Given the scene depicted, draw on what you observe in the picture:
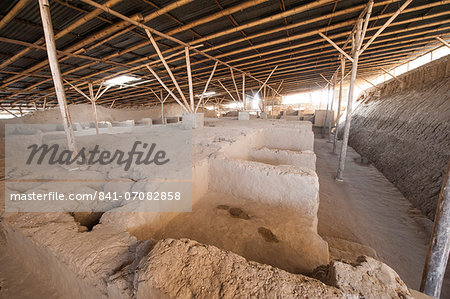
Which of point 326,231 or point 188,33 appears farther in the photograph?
point 188,33

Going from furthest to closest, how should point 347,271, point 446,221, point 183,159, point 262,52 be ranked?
point 262,52 < point 183,159 < point 446,221 < point 347,271

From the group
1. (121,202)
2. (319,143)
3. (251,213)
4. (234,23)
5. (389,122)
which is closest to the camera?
(121,202)

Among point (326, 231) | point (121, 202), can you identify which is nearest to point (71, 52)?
point (121, 202)

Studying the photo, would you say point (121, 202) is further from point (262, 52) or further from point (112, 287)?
point (262, 52)

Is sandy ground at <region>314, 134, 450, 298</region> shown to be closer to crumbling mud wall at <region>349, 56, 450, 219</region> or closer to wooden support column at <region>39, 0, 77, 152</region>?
crumbling mud wall at <region>349, 56, 450, 219</region>

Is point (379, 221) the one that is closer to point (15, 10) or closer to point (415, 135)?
point (415, 135)

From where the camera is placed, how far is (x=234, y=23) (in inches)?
199

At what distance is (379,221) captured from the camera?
408cm

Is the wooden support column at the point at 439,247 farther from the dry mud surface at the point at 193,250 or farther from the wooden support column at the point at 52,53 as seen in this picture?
the wooden support column at the point at 52,53

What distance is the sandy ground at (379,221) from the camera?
3080mm

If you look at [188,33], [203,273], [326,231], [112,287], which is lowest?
[326,231]

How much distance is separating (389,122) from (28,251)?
12.5m

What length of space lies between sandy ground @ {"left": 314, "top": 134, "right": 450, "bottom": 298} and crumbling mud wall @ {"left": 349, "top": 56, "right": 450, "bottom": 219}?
41 centimetres

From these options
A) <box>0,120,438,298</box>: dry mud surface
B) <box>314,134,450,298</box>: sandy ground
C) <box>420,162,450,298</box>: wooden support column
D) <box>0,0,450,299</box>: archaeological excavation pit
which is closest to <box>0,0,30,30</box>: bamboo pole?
<box>0,0,450,299</box>: archaeological excavation pit
